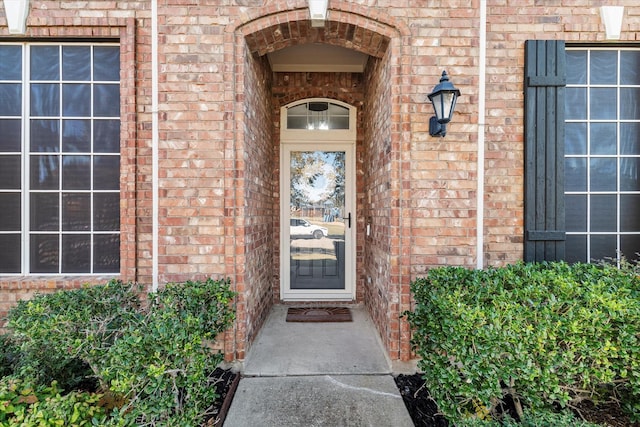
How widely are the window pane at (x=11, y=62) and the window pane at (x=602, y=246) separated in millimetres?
5435

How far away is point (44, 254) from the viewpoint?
2938mm

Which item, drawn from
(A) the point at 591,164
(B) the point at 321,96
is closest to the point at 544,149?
(A) the point at 591,164

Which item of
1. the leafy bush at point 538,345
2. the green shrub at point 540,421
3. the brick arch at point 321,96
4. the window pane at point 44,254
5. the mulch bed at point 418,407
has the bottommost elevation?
the mulch bed at point 418,407

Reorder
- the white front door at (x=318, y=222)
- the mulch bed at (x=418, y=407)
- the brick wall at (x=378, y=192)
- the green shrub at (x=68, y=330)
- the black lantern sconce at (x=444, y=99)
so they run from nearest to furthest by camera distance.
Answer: the green shrub at (x=68, y=330), the mulch bed at (x=418, y=407), the black lantern sconce at (x=444, y=99), the brick wall at (x=378, y=192), the white front door at (x=318, y=222)

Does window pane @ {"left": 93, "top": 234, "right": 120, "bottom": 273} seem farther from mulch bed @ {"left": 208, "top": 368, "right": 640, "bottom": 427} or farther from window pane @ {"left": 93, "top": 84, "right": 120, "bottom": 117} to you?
mulch bed @ {"left": 208, "top": 368, "right": 640, "bottom": 427}

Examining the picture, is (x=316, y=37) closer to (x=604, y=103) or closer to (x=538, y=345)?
(x=604, y=103)

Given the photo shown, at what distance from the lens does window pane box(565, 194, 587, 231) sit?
2934 millimetres

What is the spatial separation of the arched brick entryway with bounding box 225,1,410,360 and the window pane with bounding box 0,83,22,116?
6.46 ft

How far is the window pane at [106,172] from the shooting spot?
2934mm

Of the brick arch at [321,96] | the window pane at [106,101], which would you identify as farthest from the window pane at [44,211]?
the brick arch at [321,96]

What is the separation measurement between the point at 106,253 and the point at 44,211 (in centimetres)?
69

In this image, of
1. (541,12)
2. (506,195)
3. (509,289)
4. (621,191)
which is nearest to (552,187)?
(506,195)

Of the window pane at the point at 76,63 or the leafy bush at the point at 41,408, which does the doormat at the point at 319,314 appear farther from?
the window pane at the point at 76,63

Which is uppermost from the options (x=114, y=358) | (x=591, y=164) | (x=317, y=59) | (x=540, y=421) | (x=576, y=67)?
(x=317, y=59)
